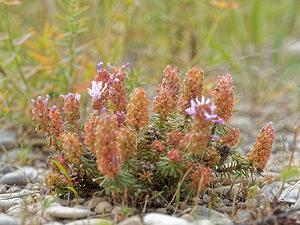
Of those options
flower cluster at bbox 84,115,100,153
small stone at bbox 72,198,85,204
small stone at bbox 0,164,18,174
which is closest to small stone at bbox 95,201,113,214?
small stone at bbox 72,198,85,204

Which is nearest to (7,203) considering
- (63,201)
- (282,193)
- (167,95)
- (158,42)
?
(63,201)

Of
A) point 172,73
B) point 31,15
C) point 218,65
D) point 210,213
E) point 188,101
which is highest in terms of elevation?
point 31,15

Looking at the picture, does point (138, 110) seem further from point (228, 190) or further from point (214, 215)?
point (228, 190)

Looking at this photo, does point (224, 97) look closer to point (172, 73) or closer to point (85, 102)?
point (172, 73)

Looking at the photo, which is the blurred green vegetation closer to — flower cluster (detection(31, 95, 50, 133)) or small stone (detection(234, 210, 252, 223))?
flower cluster (detection(31, 95, 50, 133))

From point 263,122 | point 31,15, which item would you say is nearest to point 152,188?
point 263,122

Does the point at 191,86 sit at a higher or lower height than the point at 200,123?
higher

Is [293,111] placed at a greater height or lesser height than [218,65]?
lesser
